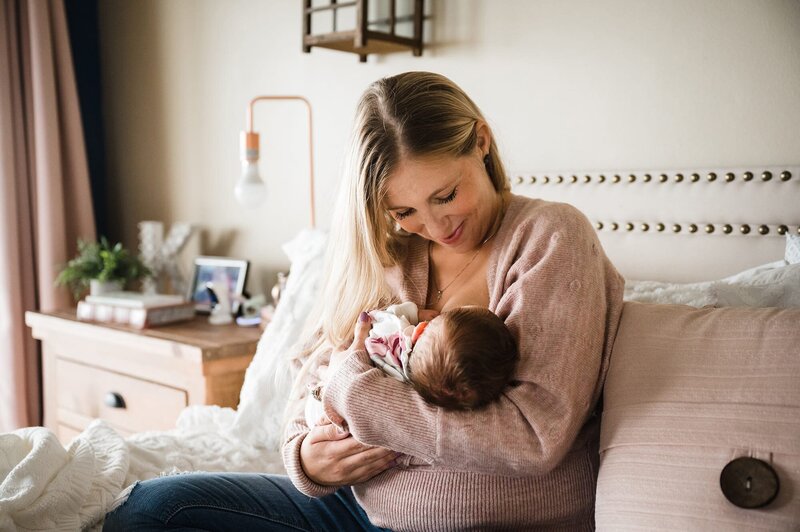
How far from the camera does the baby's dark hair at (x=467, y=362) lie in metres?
1.00

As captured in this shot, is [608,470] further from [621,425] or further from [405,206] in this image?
[405,206]

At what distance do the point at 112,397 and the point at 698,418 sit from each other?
6.02 feet

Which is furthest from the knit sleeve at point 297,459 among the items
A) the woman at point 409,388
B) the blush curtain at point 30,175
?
the blush curtain at point 30,175

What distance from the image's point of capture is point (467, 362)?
0.99 metres

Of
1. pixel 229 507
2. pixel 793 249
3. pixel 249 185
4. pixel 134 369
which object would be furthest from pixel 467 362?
pixel 134 369

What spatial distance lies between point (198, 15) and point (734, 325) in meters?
2.38

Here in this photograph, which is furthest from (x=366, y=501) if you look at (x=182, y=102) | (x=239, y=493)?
(x=182, y=102)

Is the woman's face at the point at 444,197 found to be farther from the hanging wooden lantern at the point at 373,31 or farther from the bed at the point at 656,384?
the hanging wooden lantern at the point at 373,31

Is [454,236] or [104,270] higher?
[454,236]

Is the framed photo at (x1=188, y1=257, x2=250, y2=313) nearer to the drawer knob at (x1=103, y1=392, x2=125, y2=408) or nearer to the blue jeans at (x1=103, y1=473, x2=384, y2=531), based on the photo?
the drawer knob at (x1=103, y1=392, x2=125, y2=408)

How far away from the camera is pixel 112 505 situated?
4.01ft

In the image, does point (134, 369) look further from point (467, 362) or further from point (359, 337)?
point (467, 362)

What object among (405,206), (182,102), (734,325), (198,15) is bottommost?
(734,325)

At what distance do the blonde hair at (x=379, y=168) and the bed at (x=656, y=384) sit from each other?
0.38m
